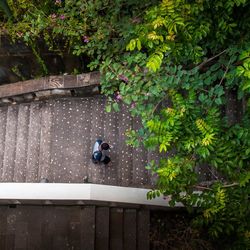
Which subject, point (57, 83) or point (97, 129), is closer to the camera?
point (57, 83)

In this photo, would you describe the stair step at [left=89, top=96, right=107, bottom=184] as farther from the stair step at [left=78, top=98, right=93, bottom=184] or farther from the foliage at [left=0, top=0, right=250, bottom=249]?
the foliage at [left=0, top=0, right=250, bottom=249]

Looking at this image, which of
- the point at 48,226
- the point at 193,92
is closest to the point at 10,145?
the point at 48,226

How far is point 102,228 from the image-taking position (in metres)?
Answer: 4.56

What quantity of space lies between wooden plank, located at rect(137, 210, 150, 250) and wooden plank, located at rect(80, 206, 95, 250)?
630 mm

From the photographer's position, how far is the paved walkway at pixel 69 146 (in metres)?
5.09

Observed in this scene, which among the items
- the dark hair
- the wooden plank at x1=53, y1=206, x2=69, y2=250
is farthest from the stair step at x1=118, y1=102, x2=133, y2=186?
the wooden plank at x1=53, y1=206, x2=69, y2=250

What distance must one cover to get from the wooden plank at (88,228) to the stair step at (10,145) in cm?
160

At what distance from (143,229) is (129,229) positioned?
0.62 ft

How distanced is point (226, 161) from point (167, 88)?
0.89 m

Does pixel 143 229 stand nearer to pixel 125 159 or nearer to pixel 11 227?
pixel 125 159

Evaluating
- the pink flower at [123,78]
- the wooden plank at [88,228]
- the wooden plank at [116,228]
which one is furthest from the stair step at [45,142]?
the pink flower at [123,78]

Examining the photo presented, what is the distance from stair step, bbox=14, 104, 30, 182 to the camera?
540cm

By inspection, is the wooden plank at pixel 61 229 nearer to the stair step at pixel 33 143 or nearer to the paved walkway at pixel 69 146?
the paved walkway at pixel 69 146

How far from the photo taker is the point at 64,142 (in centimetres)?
522
